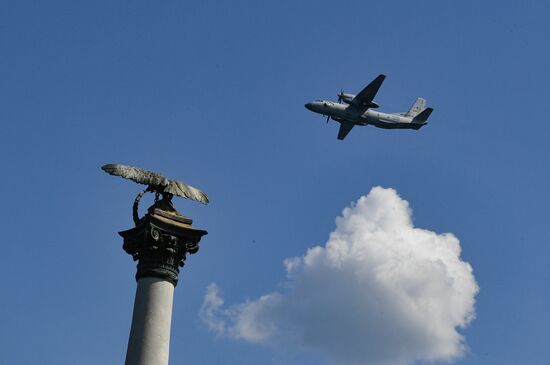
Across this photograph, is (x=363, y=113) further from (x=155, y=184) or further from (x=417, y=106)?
(x=155, y=184)

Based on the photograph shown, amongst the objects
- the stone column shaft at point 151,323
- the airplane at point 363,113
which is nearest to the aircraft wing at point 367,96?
the airplane at point 363,113

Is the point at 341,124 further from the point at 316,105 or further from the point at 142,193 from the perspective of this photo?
the point at 142,193

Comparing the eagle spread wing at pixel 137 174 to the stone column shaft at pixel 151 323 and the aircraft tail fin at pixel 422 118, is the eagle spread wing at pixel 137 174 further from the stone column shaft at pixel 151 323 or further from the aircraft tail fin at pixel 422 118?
the aircraft tail fin at pixel 422 118

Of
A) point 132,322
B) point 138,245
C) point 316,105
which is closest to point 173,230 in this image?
point 138,245

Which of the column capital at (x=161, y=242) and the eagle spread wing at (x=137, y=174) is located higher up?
the eagle spread wing at (x=137, y=174)

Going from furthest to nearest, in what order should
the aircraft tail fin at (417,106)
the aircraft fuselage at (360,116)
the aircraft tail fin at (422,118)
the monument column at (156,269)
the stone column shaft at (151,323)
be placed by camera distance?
the aircraft tail fin at (417,106) → the aircraft tail fin at (422,118) → the aircraft fuselage at (360,116) → the monument column at (156,269) → the stone column shaft at (151,323)

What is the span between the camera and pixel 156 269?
1952 centimetres

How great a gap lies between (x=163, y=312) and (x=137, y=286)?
1.00 metres

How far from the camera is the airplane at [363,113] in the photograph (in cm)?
9956

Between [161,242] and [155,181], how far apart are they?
4.87 feet

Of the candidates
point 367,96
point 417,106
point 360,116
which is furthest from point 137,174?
point 417,106

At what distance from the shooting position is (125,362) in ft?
61.1

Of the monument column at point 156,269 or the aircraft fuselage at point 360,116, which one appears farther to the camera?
the aircraft fuselage at point 360,116

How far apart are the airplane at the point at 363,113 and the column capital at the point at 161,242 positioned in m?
79.2
